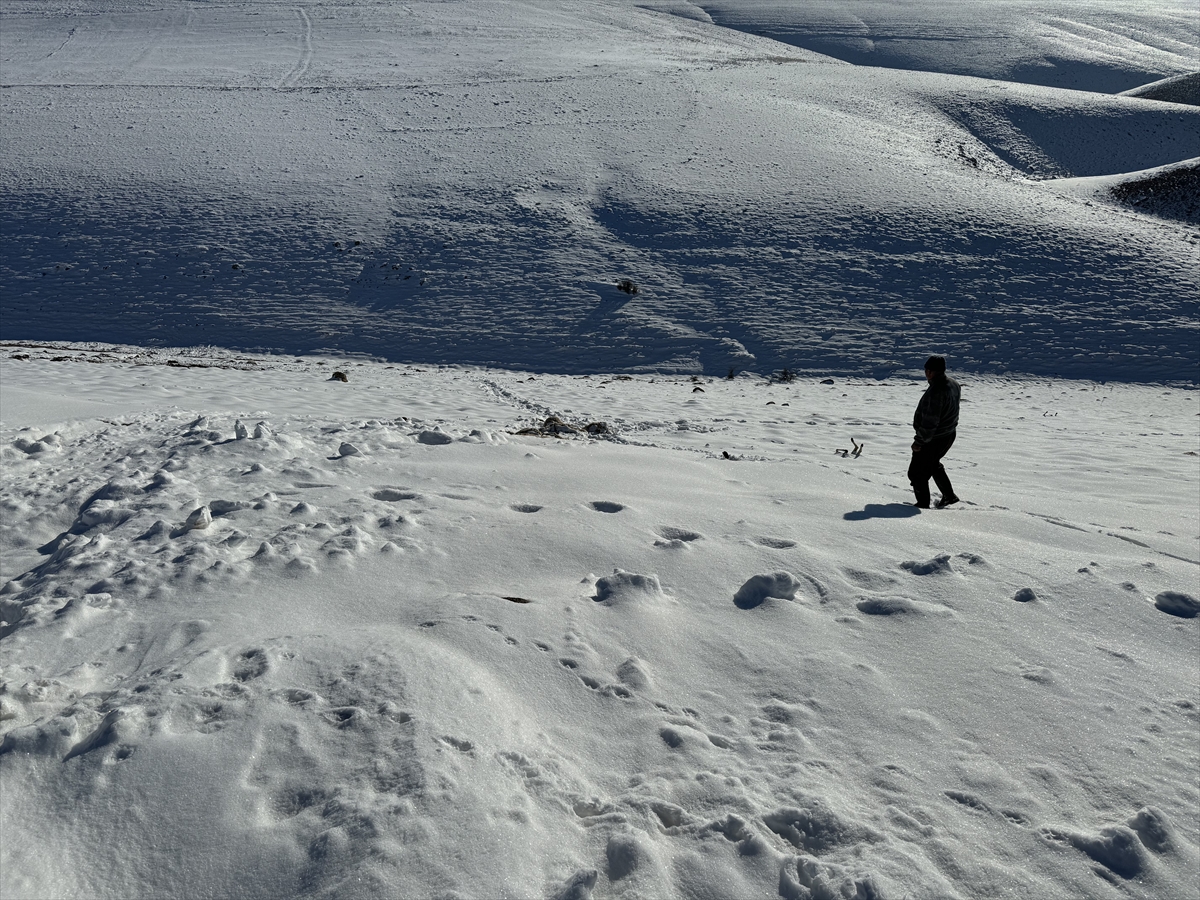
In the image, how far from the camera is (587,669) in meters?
3.66

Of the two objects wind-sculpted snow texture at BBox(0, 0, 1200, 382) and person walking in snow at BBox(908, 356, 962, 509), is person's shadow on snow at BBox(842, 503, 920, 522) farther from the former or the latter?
wind-sculpted snow texture at BBox(0, 0, 1200, 382)

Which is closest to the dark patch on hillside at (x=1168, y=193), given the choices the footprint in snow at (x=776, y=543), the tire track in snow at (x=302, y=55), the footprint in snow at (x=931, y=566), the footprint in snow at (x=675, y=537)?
the footprint in snow at (x=931, y=566)

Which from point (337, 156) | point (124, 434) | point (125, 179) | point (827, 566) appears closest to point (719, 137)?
point (337, 156)

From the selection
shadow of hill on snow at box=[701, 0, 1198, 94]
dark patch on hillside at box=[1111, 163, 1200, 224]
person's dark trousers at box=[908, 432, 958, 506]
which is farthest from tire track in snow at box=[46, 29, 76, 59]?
person's dark trousers at box=[908, 432, 958, 506]

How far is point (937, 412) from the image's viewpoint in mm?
6746

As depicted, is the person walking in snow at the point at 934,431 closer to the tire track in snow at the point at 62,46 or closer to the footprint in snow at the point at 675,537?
the footprint in snow at the point at 675,537

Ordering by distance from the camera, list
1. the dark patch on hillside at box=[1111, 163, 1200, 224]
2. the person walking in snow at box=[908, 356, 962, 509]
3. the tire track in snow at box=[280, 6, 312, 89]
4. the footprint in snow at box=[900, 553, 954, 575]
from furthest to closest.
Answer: the tire track in snow at box=[280, 6, 312, 89], the dark patch on hillside at box=[1111, 163, 1200, 224], the person walking in snow at box=[908, 356, 962, 509], the footprint in snow at box=[900, 553, 954, 575]

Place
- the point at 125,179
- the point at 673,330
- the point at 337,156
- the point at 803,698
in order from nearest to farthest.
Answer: the point at 803,698, the point at 673,330, the point at 125,179, the point at 337,156

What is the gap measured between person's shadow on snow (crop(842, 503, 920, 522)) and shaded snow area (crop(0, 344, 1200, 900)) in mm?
35

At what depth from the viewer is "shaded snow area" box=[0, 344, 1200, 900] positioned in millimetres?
2707

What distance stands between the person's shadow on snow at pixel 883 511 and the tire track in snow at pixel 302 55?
37330 millimetres

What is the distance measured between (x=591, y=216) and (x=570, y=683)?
2264cm

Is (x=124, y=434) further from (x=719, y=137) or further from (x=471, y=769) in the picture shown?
(x=719, y=137)

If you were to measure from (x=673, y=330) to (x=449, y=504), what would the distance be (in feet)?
49.8
